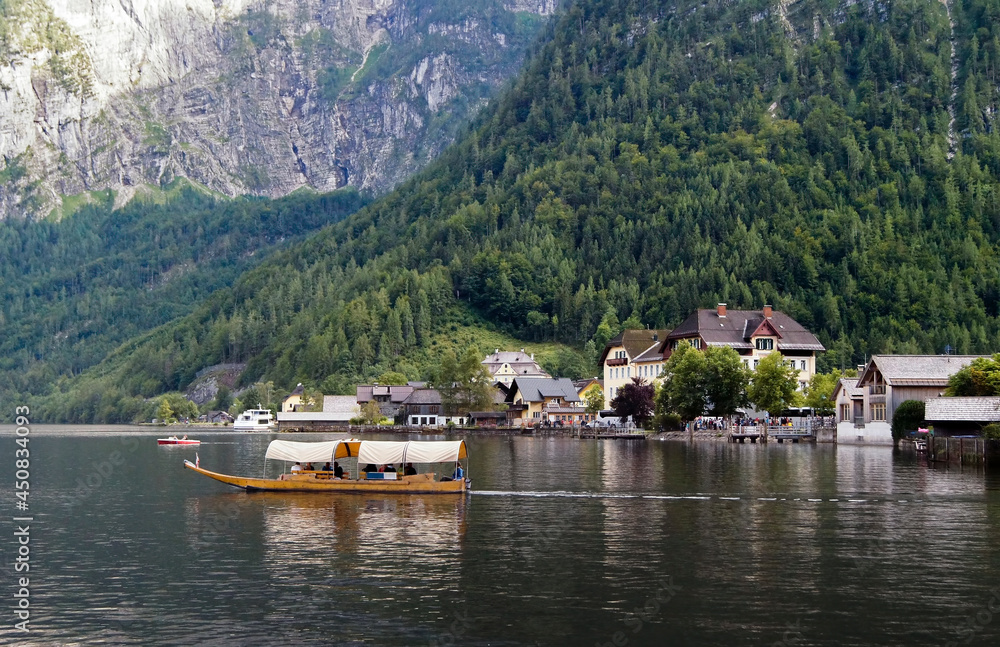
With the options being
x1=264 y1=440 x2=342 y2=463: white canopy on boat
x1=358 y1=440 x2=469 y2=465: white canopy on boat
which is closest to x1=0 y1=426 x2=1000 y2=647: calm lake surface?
x1=358 y1=440 x2=469 y2=465: white canopy on boat

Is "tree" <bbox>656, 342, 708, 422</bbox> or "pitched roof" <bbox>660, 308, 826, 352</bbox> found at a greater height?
"pitched roof" <bbox>660, 308, 826, 352</bbox>

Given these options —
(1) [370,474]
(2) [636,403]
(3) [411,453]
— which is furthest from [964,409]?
(2) [636,403]

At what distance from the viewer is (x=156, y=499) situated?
255ft

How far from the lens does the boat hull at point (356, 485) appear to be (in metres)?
76.1

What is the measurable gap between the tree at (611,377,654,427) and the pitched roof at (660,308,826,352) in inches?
544

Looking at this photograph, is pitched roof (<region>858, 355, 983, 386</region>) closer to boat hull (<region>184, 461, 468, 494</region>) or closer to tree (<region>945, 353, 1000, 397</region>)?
tree (<region>945, 353, 1000, 397</region>)

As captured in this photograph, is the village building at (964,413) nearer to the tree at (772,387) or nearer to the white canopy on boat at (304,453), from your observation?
the tree at (772,387)

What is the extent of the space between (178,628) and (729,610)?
63.4ft

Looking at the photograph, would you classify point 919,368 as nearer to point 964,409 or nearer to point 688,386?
point 964,409

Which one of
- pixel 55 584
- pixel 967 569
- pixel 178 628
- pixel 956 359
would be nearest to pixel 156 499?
pixel 55 584

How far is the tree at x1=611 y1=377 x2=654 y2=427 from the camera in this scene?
590 feet

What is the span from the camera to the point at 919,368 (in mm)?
125875

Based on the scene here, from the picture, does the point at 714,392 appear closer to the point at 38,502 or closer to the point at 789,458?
the point at 789,458

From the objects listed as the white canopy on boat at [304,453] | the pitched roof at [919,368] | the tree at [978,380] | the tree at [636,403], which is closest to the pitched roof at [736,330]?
the tree at [636,403]
